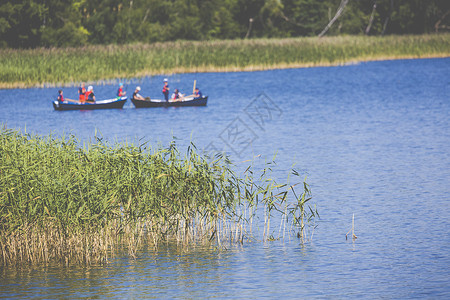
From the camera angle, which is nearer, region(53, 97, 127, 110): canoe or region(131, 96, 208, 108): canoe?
region(53, 97, 127, 110): canoe

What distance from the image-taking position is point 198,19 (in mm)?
72000

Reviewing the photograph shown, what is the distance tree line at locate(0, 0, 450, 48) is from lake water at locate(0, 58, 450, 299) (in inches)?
648

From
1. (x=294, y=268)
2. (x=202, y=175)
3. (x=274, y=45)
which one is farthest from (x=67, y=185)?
(x=274, y=45)

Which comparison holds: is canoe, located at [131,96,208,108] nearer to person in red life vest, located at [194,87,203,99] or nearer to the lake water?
person in red life vest, located at [194,87,203,99]

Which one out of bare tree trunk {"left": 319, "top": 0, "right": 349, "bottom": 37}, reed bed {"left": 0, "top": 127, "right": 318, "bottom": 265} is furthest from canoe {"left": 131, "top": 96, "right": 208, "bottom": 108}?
bare tree trunk {"left": 319, "top": 0, "right": 349, "bottom": 37}

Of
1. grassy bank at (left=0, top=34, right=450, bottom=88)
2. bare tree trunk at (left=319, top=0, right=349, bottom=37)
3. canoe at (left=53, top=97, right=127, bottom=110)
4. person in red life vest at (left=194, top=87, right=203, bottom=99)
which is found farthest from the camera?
bare tree trunk at (left=319, top=0, right=349, bottom=37)

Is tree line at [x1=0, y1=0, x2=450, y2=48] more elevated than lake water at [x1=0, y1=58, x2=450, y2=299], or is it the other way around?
tree line at [x1=0, y1=0, x2=450, y2=48]

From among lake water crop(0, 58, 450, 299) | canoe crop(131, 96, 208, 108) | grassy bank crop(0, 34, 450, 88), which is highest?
grassy bank crop(0, 34, 450, 88)

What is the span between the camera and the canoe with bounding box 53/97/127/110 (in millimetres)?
32094

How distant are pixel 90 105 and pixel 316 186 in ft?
59.0

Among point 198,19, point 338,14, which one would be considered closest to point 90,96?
point 198,19

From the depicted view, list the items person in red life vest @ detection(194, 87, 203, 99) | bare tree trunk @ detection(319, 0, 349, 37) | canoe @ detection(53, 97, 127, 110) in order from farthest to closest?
bare tree trunk @ detection(319, 0, 349, 37)
person in red life vest @ detection(194, 87, 203, 99)
canoe @ detection(53, 97, 127, 110)

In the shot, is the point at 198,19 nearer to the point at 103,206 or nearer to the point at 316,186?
the point at 316,186

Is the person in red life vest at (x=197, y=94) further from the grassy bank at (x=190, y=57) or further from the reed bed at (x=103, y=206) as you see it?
the reed bed at (x=103, y=206)
